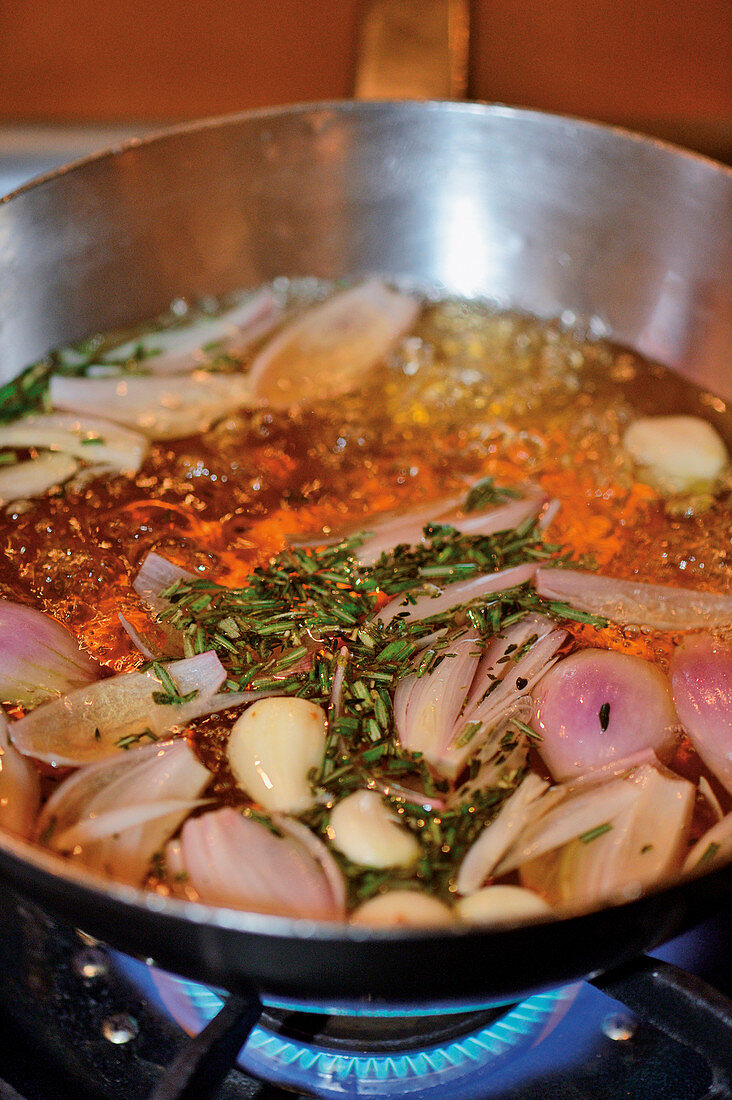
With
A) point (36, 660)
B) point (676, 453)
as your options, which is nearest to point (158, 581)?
point (36, 660)

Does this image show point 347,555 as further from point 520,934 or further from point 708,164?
point 708,164

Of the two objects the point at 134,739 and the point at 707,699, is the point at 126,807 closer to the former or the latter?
the point at 134,739

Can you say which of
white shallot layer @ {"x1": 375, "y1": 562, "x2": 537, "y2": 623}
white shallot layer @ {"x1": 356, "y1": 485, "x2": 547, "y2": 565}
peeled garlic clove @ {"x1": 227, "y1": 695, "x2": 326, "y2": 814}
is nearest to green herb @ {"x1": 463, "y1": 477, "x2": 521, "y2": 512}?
white shallot layer @ {"x1": 356, "y1": 485, "x2": 547, "y2": 565}

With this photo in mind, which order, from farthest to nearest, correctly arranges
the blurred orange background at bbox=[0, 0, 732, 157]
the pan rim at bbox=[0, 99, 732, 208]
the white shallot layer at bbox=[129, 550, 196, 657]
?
the blurred orange background at bbox=[0, 0, 732, 157] → the pan rim at bbox=[0, 99, 732, 208] → the white shallot layer at bbox=[129, 550, 196, 657]

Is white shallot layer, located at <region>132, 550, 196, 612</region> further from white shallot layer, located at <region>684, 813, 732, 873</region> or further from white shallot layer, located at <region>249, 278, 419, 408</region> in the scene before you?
white shallot layer, located at <region>684, 813, 732, 873</region>

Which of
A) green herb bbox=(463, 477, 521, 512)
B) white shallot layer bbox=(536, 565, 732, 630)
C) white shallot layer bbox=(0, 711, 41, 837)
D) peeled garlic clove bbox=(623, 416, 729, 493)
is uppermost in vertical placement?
peeled garlic clove bbox=(623, 416, 729, 493)

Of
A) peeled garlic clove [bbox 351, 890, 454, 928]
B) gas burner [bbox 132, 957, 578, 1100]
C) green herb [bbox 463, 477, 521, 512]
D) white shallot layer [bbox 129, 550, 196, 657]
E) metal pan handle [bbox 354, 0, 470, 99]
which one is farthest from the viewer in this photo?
metal pan handle [bbox 354, 0, 470, 99]
